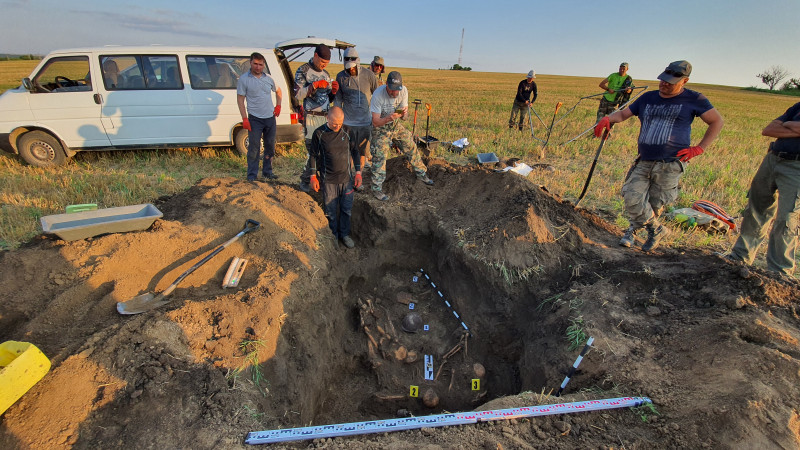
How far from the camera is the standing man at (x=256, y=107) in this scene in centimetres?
592

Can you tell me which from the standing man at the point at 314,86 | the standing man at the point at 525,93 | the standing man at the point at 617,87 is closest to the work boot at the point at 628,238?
the standing man at the point at 314,86

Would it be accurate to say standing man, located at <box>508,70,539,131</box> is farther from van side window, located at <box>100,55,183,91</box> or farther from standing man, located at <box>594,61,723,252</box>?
van side window, located at <box>100,55,183,91</box>

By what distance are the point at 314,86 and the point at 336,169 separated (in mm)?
2135

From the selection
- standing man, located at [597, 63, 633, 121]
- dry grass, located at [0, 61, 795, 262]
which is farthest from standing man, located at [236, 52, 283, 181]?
standing man, located at [597, 63, 633, 121]

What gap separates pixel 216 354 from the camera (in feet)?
9.71

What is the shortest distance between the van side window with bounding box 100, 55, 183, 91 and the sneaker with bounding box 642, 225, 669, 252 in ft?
28.1

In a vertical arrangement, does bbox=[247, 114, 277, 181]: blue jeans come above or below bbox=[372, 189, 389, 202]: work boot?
above

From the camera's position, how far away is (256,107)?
6.07 metres

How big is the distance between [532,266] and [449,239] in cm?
121

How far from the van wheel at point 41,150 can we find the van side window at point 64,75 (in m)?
0.89

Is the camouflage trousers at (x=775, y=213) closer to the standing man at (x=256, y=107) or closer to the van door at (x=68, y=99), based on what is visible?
the standing man at (x=256, y=107)

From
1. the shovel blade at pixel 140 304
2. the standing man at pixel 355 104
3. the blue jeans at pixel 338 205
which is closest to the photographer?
the shovel blade at pixel 140 304

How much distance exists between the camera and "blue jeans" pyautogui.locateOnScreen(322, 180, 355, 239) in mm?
4934

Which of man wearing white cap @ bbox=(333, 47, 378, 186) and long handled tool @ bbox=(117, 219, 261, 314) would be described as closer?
long handled tool @ bbox=(117, 219, 261, 314)
